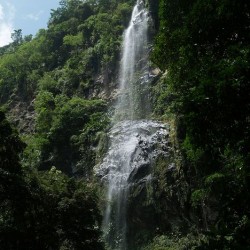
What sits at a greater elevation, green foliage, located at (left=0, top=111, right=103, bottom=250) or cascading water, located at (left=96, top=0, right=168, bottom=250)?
cascading water, located at (left=96, top=0, right=168, bottom=250)

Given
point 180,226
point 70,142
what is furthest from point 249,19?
point 70,142

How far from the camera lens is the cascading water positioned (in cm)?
2169

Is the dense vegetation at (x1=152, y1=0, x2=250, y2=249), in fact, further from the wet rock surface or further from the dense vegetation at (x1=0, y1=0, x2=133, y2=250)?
the wet rock surface

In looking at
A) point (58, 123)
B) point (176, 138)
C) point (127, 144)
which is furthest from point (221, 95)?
point (58, 123)

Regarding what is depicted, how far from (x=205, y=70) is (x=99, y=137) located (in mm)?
19374

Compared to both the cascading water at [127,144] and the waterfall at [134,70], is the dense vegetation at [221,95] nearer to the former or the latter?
the cascading water at [127,144]

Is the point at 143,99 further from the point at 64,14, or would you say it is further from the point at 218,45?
the point at 64,14

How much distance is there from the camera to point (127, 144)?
81.8 feet

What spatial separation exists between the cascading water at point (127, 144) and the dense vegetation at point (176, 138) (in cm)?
99

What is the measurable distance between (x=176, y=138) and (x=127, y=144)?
3.67m

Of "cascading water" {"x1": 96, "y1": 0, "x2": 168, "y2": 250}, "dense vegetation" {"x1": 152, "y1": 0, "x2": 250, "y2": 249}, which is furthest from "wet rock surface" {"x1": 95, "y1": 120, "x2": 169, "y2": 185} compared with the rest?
"dense vegetation" {"x1": 152, "y1": 0, "x2": 250, "y2": 249}

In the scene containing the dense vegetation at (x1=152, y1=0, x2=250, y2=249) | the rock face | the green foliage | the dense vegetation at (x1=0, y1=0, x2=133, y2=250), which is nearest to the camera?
the dense vegetation at (x1=152, y1=0, x2=250, y2=249)

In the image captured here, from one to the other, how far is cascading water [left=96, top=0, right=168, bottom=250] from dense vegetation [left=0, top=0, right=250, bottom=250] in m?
0.99

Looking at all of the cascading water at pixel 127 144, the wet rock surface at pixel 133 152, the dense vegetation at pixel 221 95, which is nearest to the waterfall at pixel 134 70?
the cascading water at pixel 127 144
